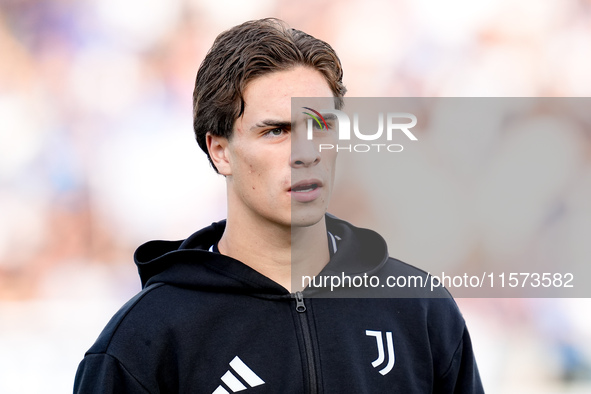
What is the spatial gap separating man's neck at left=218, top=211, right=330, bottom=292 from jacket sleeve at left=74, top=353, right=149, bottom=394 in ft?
0.93

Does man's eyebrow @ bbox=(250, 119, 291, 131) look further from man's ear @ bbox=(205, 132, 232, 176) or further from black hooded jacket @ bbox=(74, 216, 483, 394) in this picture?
black hooded jacket @ bbox=(74, 216, 483, 394)

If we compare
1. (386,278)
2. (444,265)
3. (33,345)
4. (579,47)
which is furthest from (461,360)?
(579,47)

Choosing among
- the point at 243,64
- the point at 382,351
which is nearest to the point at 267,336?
the point at 382,351

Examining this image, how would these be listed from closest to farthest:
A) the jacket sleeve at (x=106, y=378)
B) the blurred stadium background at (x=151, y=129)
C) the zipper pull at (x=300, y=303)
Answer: the jacket sleeve at (x=106, y=378)
the zipper pull at (x=300, y=303)
the blurred stadium background at (x=151, y=129)

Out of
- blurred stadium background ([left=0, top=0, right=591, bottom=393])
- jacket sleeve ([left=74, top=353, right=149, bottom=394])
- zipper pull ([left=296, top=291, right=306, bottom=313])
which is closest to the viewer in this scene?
jacket sleeve ([left=74, top=353, right=149, bottom=394])

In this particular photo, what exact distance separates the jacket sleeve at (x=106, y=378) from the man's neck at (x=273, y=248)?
0.28 m

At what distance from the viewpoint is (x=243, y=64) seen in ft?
4.23

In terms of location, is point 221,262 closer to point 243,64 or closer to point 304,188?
point 304,188

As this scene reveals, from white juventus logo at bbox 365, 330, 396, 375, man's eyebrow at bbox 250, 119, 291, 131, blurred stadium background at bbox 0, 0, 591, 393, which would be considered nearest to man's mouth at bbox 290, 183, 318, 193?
man's eyebrow at bbox 250, 119, 291, 131

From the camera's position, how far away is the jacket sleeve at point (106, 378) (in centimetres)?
115

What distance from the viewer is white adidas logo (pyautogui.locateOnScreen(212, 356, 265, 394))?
1.19 meters

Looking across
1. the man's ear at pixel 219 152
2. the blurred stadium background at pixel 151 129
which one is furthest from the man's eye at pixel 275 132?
the blurred stadium background at pixel 151 129

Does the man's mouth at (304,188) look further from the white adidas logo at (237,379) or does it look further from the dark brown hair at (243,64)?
the white adidas logo at (237,379)

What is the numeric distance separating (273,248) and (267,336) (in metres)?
0.16
